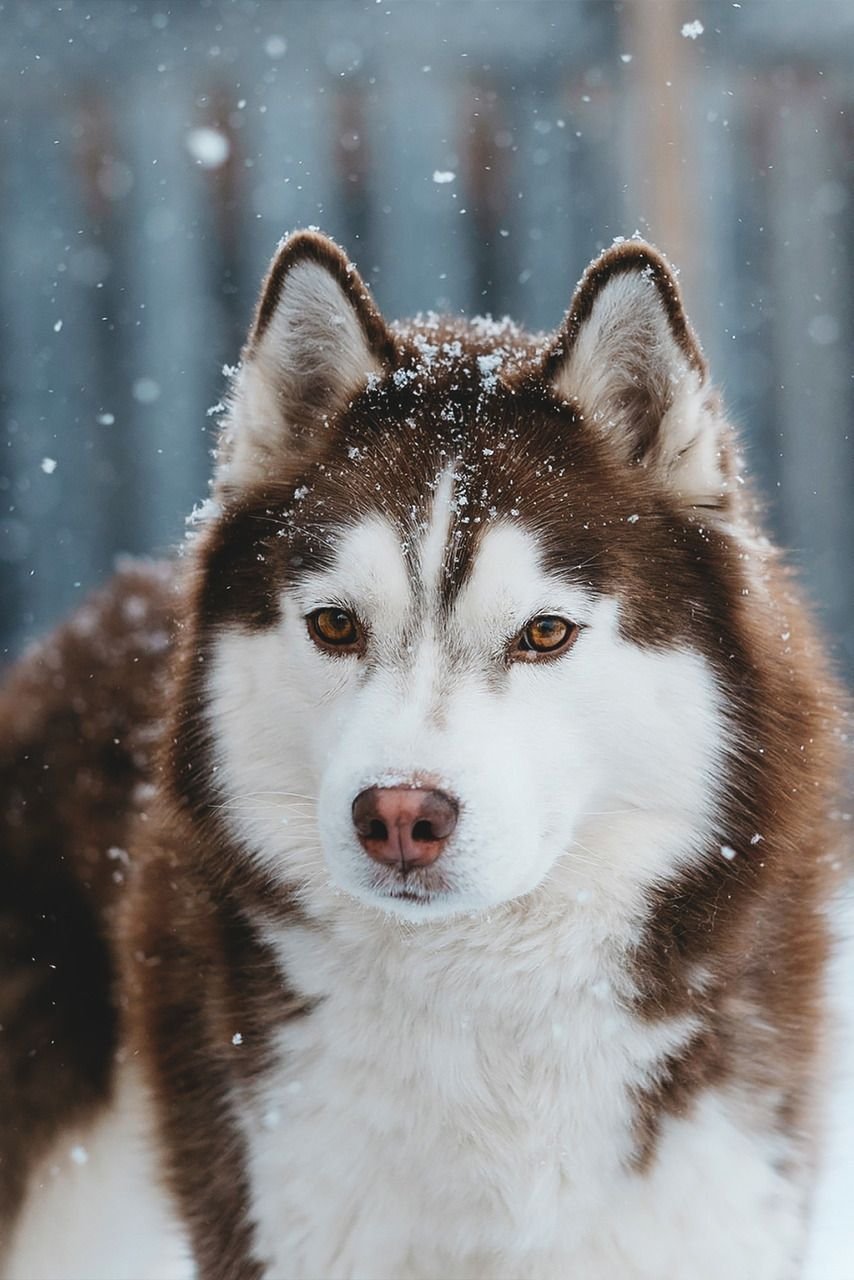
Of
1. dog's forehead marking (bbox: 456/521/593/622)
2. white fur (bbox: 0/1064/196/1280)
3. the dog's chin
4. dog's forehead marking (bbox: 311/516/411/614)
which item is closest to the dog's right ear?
dog's forehead marking (bbox: 311/516/411/614)

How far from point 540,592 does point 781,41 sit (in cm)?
158

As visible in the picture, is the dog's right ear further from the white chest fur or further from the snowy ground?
the snowy ground

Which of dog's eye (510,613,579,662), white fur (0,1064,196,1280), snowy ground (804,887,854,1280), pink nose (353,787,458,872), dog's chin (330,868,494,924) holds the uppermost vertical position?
dog's eye (510,613,579,662)

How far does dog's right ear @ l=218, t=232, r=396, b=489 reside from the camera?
148 centimetres

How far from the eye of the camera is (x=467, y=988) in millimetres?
1541

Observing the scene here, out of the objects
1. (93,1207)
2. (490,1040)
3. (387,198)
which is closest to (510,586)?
(490,1040)

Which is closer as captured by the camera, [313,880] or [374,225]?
[313,880]

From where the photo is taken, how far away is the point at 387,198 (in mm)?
2953

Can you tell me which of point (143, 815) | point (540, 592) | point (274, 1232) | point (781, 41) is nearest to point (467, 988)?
point (274, 1232)

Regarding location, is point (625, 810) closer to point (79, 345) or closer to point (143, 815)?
point (143, 815)

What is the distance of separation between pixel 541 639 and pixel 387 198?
1.92 meters

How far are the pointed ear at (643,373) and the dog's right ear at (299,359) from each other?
24 centimetres

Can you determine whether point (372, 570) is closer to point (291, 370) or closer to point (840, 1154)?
point (291, 370)

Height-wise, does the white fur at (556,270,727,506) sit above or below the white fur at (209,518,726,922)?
above
